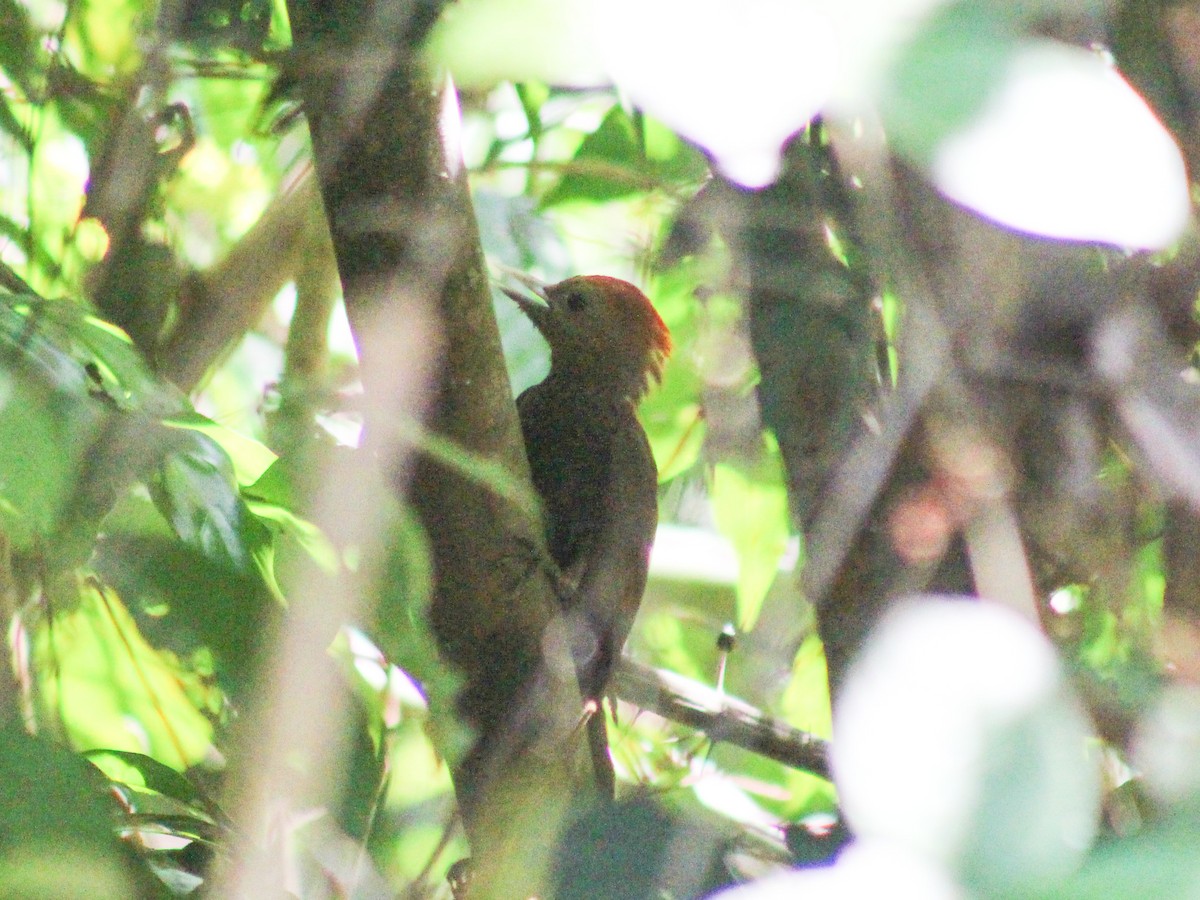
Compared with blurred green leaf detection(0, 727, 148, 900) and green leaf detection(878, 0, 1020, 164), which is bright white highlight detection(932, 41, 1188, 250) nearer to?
green leaf detection(878, 0, 1020, 164)

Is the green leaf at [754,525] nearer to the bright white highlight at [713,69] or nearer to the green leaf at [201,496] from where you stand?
the green leaf at [201,496]

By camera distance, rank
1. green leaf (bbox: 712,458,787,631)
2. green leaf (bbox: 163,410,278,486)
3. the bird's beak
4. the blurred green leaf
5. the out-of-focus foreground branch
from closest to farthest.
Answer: the blurred green leaf < green leaf (bbox: 163,410,278,486) < the out-of-focus foreground branch < green leaf (bbox: 712,458,787,631) < the bird's beak

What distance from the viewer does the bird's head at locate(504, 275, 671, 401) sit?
130 inches

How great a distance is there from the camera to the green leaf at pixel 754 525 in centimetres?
222

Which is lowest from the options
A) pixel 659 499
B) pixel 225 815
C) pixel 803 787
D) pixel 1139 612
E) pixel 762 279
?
pixel 803 787

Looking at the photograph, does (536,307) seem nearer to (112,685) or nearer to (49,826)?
(112,685)

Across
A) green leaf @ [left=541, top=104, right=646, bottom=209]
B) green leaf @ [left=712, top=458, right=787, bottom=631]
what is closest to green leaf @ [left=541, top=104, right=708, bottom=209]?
green leaf @ [left=541, top=104, right=646, bottom=209]

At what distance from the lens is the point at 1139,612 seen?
1.94m

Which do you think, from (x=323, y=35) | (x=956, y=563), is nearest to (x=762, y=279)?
(x=956, y=563)

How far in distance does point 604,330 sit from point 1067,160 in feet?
8.87

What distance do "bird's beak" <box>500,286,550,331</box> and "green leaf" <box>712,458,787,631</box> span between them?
1.09 m

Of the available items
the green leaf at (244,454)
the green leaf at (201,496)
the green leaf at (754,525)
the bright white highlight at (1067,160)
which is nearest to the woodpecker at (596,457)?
the green leaf at (754,525)

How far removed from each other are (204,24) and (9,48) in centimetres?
36

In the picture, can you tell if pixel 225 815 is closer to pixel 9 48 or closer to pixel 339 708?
pixel 339 708
